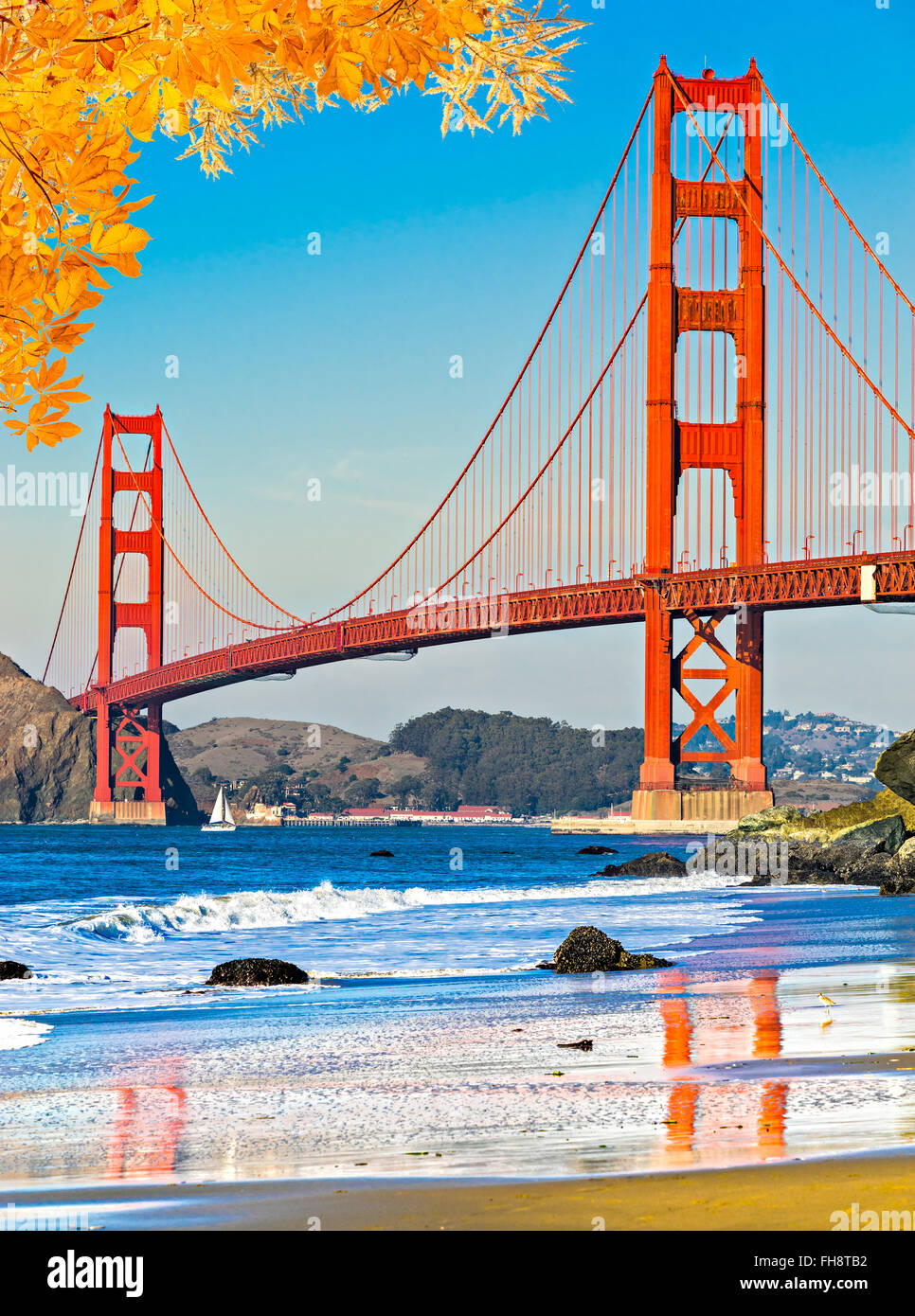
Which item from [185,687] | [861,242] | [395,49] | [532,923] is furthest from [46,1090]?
[185,687]

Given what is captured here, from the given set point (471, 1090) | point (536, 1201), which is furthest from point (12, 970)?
point (536, 1201)

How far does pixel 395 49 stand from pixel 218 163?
3.43ft

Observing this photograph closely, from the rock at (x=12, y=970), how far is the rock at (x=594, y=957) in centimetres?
528

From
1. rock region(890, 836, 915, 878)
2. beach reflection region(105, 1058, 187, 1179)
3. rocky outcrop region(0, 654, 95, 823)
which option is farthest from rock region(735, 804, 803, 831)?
rocky outcrop region(0, 654, 95, 823)

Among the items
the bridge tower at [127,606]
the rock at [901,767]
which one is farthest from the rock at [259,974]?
the bridge tower at [127,606]

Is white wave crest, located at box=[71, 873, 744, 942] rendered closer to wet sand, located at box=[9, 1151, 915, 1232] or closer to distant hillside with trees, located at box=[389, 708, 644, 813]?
wet sand, located at box=[9, 1151, 915, 1232]

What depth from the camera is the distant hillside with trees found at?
6806 inches

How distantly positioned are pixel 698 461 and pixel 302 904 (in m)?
37.1

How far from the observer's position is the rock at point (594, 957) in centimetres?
1276

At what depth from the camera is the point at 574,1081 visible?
6516 millimetres

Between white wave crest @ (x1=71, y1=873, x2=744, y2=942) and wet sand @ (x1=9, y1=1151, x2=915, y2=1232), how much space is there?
1603cm

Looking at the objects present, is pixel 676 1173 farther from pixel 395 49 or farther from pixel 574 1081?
pixel 395 49

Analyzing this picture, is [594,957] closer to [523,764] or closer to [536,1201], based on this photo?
[536,1201]

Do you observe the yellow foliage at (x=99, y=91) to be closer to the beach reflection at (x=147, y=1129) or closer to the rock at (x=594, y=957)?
the beach reflection at (x=147, y=1129)
